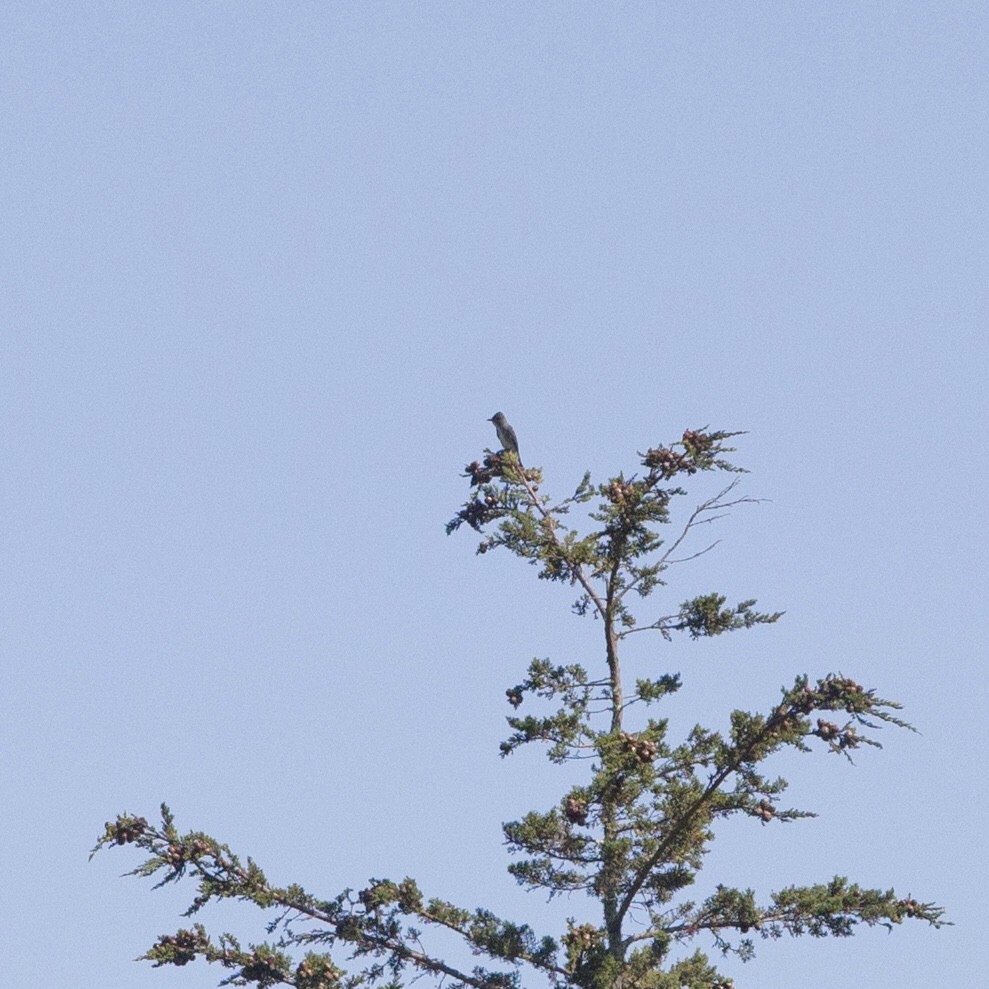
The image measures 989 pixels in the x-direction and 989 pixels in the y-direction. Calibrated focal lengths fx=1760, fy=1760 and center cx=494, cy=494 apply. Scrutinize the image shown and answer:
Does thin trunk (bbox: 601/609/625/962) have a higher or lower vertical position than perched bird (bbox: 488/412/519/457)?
lower

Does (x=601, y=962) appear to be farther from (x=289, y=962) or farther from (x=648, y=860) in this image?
(x=289, y=962)

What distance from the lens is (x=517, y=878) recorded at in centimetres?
1712

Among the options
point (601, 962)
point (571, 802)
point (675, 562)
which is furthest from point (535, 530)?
point (601, 962)

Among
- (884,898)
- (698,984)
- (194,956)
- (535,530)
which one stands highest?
(535,530)

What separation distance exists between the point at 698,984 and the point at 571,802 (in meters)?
2.06

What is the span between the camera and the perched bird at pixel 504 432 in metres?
23.0

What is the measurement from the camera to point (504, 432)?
2306cm

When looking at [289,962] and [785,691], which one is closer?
[785,691]

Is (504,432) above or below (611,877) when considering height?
above

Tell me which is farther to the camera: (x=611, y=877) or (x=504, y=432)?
(x=504, y=432)

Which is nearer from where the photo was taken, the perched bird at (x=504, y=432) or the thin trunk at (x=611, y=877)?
the thin trunk at (x=611, y=877)

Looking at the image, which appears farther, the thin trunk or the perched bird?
the perched bird

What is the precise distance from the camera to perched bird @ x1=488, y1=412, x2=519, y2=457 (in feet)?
75.5

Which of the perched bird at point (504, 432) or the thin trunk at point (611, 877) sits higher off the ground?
the perched bird at point (504, 432)
